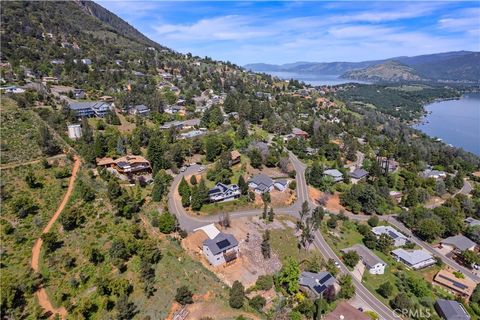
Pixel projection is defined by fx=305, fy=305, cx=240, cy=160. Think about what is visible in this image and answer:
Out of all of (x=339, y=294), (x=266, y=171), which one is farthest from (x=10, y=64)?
(x=339, y=294)

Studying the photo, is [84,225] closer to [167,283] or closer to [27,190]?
[27,190]

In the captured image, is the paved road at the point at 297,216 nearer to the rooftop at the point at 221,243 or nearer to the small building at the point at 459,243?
the rooftop at the point at 221,243

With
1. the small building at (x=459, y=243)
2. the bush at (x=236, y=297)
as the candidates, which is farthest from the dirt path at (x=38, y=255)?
the small building at (x=459, y=243)

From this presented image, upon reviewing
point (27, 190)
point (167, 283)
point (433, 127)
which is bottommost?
point (433, 127)

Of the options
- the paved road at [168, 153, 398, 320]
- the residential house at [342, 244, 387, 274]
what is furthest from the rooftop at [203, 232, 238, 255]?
the residential house at [342, 244, 387, 274]

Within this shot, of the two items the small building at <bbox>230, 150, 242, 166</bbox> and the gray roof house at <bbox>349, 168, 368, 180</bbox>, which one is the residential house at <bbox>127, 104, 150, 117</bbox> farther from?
the gray roof house at <bbox>349, 168, 368, 180</bbox>
